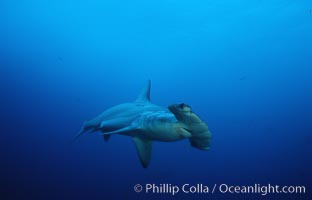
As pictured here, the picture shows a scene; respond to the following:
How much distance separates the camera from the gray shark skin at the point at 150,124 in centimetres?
262

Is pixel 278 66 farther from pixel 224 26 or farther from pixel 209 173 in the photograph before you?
pixel 209 173

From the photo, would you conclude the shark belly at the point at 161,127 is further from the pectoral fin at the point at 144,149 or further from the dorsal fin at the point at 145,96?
the dorsal fin at the point at 145,96

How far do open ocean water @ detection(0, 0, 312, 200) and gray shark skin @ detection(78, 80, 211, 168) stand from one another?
145 centimetres

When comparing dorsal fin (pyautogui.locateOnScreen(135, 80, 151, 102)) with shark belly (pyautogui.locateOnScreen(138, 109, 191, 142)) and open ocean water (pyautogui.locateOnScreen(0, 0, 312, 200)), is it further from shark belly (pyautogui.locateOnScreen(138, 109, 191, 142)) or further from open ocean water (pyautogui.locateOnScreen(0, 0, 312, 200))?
open ocean water (pyautogui.locateOnScreen(0, 0, 312, 200))

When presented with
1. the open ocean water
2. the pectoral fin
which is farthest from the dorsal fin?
the open ocean water

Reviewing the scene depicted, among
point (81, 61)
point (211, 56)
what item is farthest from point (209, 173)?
point (81, 61)

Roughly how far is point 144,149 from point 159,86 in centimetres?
1279

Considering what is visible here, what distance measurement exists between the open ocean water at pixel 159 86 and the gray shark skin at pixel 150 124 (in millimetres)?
1452

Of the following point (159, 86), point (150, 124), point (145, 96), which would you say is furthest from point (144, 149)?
point (159, 86)

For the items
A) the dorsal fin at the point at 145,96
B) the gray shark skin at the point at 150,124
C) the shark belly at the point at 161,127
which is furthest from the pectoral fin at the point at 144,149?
the dorsal fin at the point at 145,96

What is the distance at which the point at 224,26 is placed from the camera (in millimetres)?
9680

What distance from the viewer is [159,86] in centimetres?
1612

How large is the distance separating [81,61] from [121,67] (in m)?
2.57

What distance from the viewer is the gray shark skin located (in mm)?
2617
